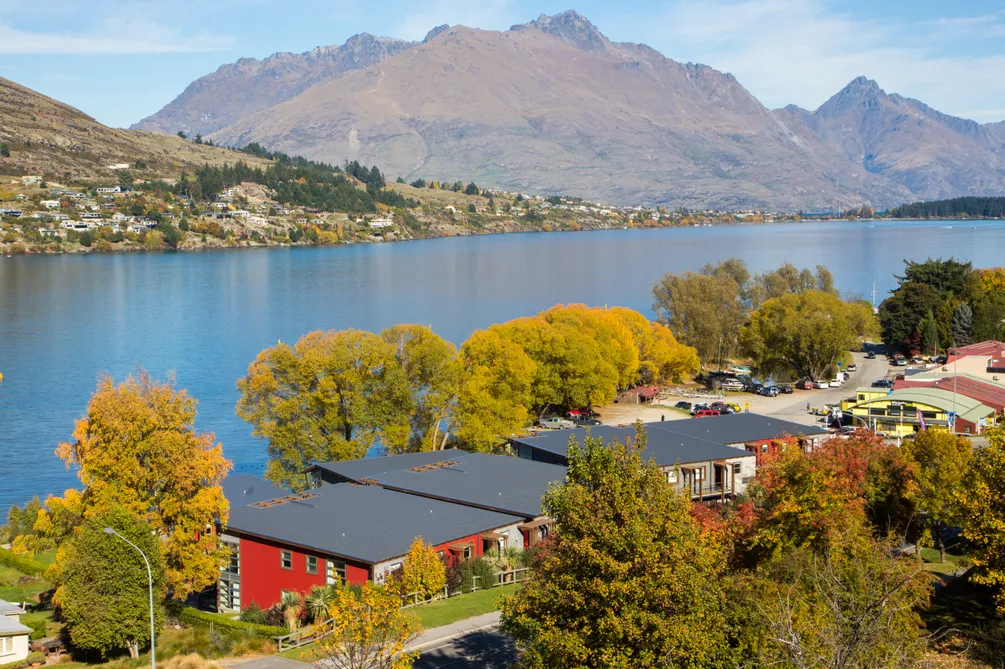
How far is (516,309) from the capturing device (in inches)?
4023

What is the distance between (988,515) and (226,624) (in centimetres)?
1617

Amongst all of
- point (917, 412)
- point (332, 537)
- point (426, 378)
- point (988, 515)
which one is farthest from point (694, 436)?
point (988, 515)

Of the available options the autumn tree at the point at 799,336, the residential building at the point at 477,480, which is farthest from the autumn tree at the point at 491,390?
the autumn tree at the point at 799,336

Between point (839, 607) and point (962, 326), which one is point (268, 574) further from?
point (962, 326)

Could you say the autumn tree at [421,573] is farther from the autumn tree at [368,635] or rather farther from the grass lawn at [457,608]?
the autumn tree at [368,635]

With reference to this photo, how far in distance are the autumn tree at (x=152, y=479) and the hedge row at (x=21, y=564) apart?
652 centimetres

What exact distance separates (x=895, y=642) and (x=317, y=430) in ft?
93.0

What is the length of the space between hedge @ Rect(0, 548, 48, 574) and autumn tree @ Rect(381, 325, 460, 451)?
15.7 m

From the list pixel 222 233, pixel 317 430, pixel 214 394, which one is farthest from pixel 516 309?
pixel 222 233

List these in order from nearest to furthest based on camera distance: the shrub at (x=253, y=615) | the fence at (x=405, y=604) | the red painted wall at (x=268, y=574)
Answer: the fence at (x=405, y=604)
the shrub at (x=253, y=615)
the red painted wall at (x=268, y=574)

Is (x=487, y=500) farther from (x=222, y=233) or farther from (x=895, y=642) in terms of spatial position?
(x=222, y=233)

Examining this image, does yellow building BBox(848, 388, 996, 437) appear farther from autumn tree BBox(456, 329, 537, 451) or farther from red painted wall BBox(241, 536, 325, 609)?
red painted wall BBox(241, 536, 325, 609)

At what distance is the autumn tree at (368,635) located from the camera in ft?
51.1

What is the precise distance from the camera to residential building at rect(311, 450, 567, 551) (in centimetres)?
2741
